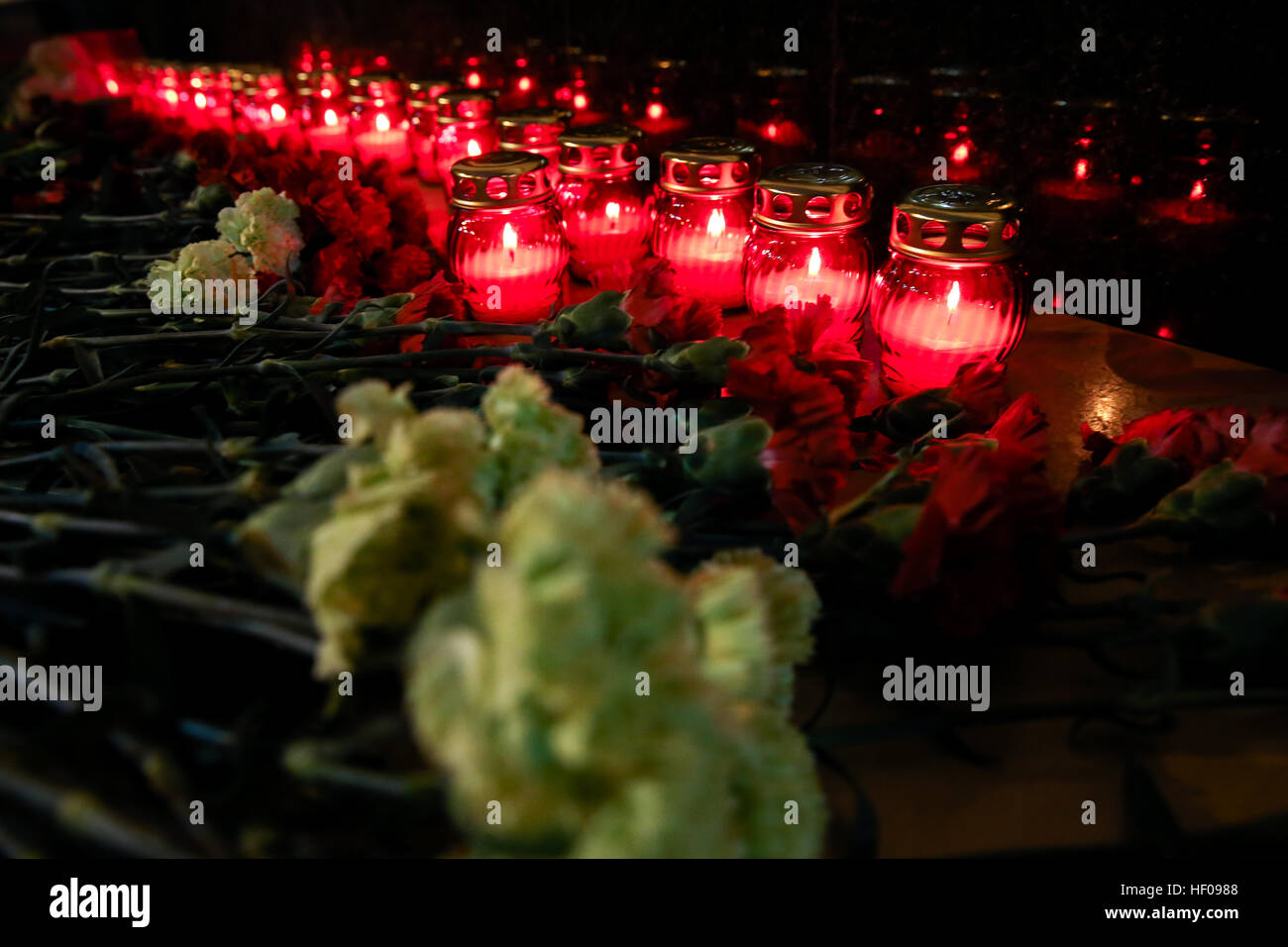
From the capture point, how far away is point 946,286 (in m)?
0.74

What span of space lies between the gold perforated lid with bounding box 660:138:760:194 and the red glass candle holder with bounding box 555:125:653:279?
12 cm

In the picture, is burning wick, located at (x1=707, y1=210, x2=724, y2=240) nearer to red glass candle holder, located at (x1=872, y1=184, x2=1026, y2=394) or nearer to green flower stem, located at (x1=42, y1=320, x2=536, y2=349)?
A: red glass candle holder, located at (x1=872, y1=184, x2=1026, y2=394)

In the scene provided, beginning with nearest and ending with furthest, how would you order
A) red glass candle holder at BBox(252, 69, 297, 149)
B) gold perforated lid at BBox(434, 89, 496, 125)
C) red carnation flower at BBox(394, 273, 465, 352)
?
red carnation flower at BBox(394, 273, 465, 352) → gold perforated lid at BBox(434, 89, 496, 125) → red glass candle holder at BBox(252, 69, 297, 149)

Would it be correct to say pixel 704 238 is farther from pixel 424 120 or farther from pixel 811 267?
pixel 424 120

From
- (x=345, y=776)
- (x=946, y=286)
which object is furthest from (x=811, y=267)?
(x=345, y=776)

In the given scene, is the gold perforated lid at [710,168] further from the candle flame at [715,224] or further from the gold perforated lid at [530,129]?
the gold perforated lid at [530,129]

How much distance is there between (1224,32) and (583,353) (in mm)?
706

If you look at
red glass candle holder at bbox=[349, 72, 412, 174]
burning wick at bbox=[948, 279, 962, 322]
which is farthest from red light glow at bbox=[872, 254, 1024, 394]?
red glass candle holder at bbox=[349, 72, 412, 174]

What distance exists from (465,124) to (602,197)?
1.69 ft

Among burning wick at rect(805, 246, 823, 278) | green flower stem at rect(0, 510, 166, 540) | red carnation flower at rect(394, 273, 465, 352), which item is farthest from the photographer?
burning wick at rect(805, 246, 823, 278)

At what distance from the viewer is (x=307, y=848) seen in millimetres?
279

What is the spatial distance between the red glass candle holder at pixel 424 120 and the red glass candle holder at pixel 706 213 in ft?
2.43

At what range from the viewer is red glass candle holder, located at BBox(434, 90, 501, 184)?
1443 millimetres
